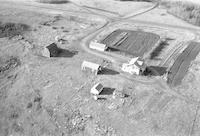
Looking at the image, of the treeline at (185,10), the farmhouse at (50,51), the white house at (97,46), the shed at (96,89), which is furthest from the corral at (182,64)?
the farmhouse at (50,51)

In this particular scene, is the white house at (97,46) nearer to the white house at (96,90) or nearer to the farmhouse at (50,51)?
the farmhouse at (50,51)

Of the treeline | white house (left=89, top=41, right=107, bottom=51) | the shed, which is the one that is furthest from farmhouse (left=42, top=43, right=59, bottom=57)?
the treeline

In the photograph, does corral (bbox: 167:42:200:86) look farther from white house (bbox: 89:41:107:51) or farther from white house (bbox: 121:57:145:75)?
white house (bbox: 89:41:107:51)

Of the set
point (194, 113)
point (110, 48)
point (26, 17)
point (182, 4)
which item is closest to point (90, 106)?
point (194, 113)

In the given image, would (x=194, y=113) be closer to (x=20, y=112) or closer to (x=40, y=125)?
(x=40, y=125)

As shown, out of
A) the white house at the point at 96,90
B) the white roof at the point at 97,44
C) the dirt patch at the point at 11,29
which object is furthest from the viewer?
the dirt patch at the point at 11,29

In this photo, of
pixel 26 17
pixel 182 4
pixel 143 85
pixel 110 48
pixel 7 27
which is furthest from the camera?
pixel 182 4
